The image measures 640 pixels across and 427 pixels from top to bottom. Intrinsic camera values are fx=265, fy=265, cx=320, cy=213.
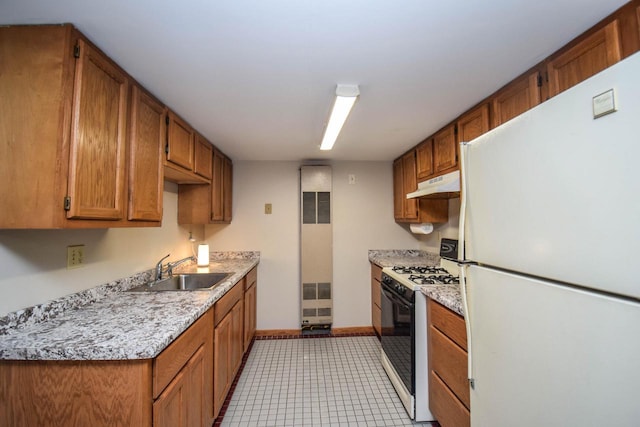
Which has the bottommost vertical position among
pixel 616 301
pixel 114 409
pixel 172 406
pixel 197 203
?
pixel 172 406

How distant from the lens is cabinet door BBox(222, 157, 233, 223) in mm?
3037

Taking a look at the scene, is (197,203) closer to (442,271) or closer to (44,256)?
(44,256)

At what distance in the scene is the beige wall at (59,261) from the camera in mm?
1134

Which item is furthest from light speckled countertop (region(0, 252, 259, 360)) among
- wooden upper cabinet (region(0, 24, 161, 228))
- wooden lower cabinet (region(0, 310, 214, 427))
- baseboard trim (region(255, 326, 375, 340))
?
baseboard trim (region(255, 326, 375, 340))

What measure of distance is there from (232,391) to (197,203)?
1710 mm

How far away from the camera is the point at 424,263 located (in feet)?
9.79

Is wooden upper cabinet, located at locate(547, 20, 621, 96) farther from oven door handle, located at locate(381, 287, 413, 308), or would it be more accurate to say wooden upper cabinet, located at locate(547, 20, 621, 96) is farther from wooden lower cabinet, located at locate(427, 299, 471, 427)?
oven door handle, located at locate(381, 287, 413, 308)

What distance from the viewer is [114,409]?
3.21ft

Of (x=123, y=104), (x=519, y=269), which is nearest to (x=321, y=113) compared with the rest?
(x=123, y=104)

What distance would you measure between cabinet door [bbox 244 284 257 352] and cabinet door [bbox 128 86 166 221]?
1.38 metres

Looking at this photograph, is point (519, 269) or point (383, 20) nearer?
point (519, 269)

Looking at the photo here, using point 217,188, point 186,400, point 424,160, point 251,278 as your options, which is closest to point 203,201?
point 217,188

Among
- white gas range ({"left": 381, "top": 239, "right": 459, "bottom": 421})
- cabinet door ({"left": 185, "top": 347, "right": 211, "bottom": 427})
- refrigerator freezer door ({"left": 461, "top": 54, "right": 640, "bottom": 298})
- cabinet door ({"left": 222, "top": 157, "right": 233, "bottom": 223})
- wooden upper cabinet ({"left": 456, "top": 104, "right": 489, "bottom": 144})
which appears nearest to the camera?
refrigerator freezer door ({"left": 461, "top": 54, "right": 640, "bottom": 298})

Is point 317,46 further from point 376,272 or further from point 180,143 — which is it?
point 376,272
